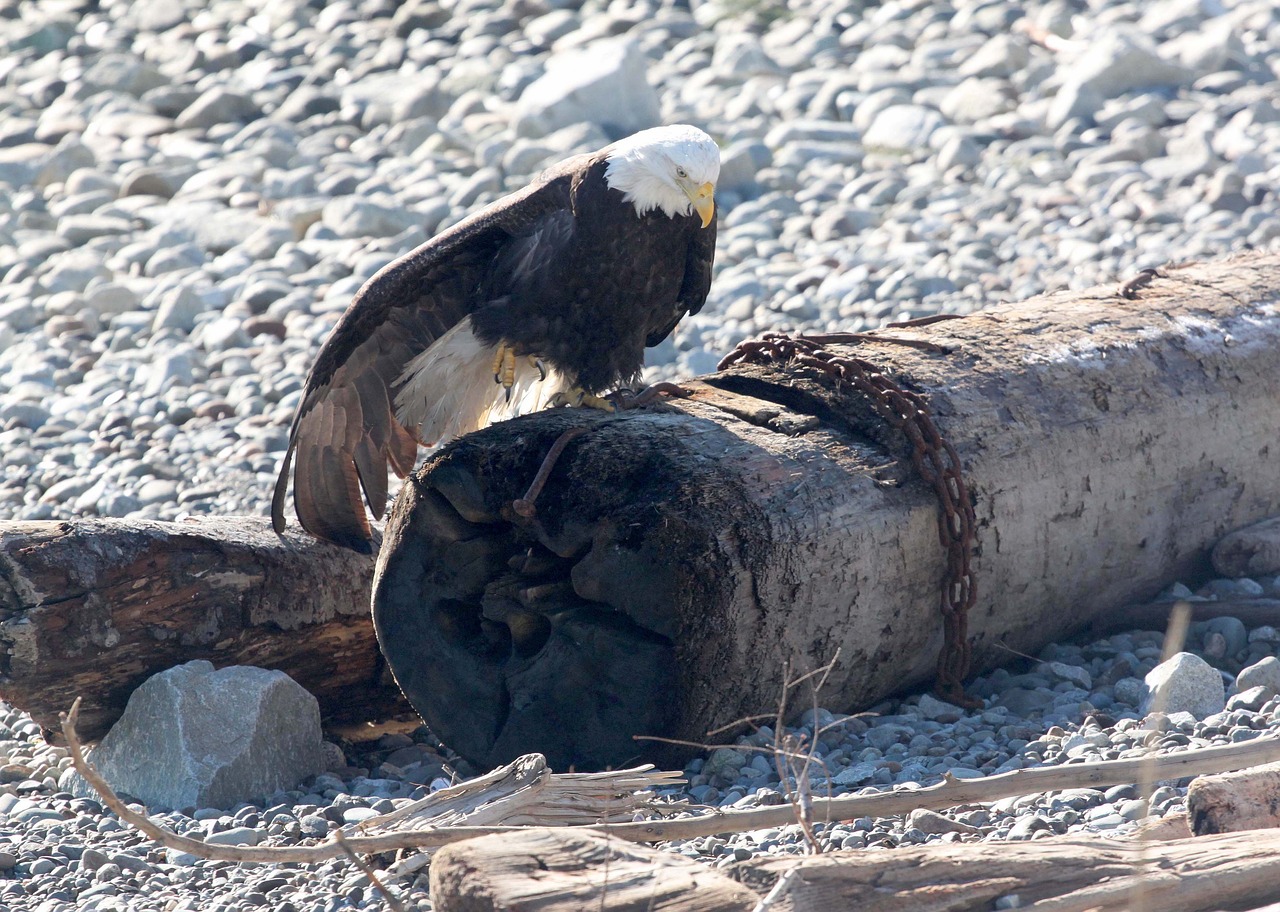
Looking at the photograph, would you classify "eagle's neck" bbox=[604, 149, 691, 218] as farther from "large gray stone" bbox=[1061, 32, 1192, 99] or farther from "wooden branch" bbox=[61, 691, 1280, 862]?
"large gray stone" bbox=[1061, 32, 1192, 99]

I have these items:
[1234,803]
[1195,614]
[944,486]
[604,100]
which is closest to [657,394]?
[944,486]

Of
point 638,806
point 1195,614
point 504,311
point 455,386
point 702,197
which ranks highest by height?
point 702,197

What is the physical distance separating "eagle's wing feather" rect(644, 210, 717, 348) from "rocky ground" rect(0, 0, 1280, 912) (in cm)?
140

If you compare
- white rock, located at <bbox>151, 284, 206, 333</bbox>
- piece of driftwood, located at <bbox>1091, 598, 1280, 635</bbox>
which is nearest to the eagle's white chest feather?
piece of driftwood, located at <bbox>1091, 598, 1280, 635</bbox>

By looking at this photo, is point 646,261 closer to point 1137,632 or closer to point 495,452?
point 495,452

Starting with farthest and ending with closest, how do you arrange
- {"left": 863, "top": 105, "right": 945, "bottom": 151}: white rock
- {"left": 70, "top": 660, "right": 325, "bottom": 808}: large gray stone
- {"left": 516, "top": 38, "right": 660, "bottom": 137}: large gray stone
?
{"left": 516, "top": 38, "right": 660, "bottom": 137}: large gray stone
{"left": 863, "top": 105, "right": 945, "bottom": 151}: white rock
{"left": 70, "top": 660, "right": 325, "bottom": 808}: large gray stone

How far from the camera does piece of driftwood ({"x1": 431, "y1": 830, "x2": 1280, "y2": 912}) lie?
1.82 meters

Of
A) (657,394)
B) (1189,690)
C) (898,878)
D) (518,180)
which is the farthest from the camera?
(518,180)

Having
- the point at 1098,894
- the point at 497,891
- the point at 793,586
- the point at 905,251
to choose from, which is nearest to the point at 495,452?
the point at 793,586

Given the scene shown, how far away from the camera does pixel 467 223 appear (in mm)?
3746

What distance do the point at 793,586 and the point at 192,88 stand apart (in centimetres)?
893

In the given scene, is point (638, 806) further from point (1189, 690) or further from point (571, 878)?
point (1189, 690)

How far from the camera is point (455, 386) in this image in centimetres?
396

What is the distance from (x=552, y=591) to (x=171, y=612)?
3.10 feet
